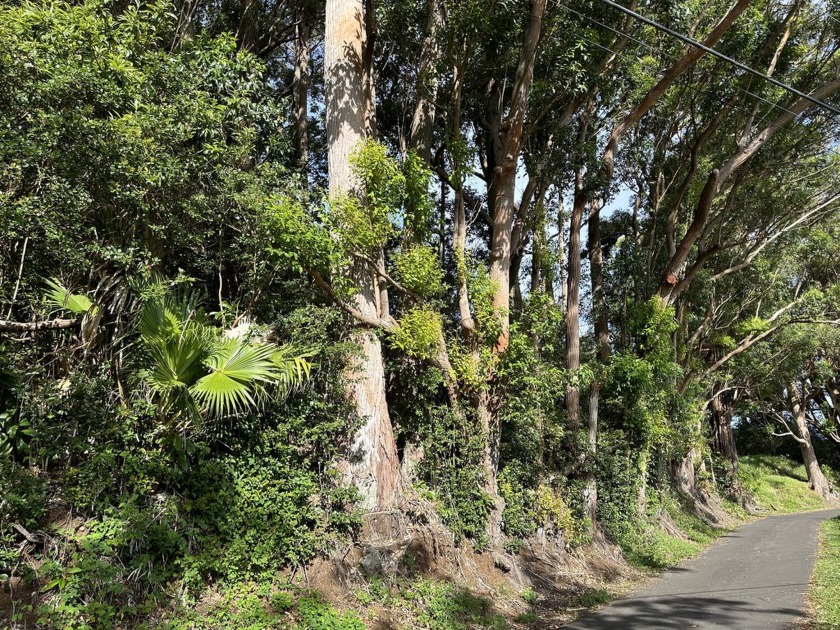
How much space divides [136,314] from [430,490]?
17.2 feet

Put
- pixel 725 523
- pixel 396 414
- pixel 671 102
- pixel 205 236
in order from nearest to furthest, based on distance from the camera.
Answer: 1. pixel 205 236
2. pixel 396 414
3. pixel 671 102
4. pixel 725 523

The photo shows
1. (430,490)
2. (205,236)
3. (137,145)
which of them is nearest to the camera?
(137,145)

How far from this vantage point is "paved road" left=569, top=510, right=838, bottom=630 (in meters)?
7.96

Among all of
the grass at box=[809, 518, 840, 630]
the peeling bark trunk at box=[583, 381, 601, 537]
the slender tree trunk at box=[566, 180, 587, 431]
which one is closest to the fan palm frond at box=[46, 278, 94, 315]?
the grass at box=[809, 518, 840, 630]

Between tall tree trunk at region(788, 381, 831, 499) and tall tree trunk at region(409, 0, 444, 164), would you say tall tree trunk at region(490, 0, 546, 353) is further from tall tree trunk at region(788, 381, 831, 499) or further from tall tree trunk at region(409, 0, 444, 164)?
tall tree trunk at region(788, 381, 831, 499)

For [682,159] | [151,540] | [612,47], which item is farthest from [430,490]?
[682,159]

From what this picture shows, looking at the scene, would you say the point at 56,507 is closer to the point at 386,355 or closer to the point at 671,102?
the point at 386,355

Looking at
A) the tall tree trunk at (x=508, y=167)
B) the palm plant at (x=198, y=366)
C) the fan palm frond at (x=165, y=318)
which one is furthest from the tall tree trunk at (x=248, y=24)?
the palm plant at (x=198, y=366)

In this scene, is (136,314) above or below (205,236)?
below

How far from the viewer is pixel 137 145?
22.4 feet

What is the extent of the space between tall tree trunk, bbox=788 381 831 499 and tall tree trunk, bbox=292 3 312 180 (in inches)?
1322

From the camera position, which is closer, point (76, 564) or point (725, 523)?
point (76, 564)

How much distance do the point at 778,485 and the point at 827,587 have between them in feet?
106

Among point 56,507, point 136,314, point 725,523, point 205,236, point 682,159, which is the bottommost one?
point 725,523
